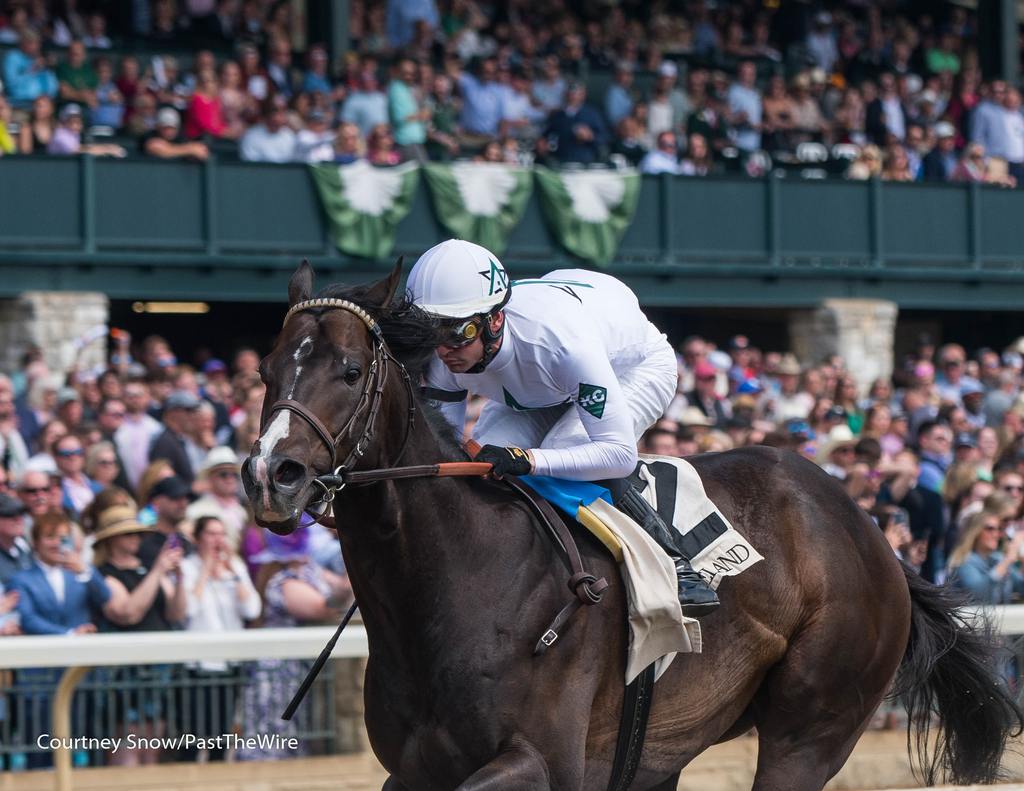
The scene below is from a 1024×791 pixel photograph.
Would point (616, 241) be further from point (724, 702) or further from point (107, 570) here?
point (724, 702)

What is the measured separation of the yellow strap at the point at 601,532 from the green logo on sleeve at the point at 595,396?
0.29 meters

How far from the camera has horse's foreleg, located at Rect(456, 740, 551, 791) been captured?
3920 millimetres

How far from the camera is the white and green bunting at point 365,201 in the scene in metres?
15.4

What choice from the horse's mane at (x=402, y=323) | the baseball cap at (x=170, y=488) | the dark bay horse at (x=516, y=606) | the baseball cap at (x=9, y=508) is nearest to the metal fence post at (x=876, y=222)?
the baseball cap at (x=170, y=488)

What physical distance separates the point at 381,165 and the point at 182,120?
5.91 ft

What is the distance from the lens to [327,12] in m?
17.8

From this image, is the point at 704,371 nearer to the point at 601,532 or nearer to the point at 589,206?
the point at 589,206

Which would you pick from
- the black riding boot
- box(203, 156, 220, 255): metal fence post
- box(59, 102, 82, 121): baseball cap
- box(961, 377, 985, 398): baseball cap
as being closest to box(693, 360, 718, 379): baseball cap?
box(961, 377, 985, 398): baseball cap

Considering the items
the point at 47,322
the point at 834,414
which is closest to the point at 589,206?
the point at 47,322

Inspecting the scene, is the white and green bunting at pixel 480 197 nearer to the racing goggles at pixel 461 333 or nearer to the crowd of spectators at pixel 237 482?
the crowd of spectators at pixel 237 482

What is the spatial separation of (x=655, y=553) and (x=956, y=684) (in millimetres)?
1546

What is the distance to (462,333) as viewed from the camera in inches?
167

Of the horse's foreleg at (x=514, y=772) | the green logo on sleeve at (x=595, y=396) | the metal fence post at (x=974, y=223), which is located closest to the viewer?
the horse's foreleg at (x=514, y=772)

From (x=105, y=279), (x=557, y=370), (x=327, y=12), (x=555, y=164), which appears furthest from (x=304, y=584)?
(x=327, y=12)
